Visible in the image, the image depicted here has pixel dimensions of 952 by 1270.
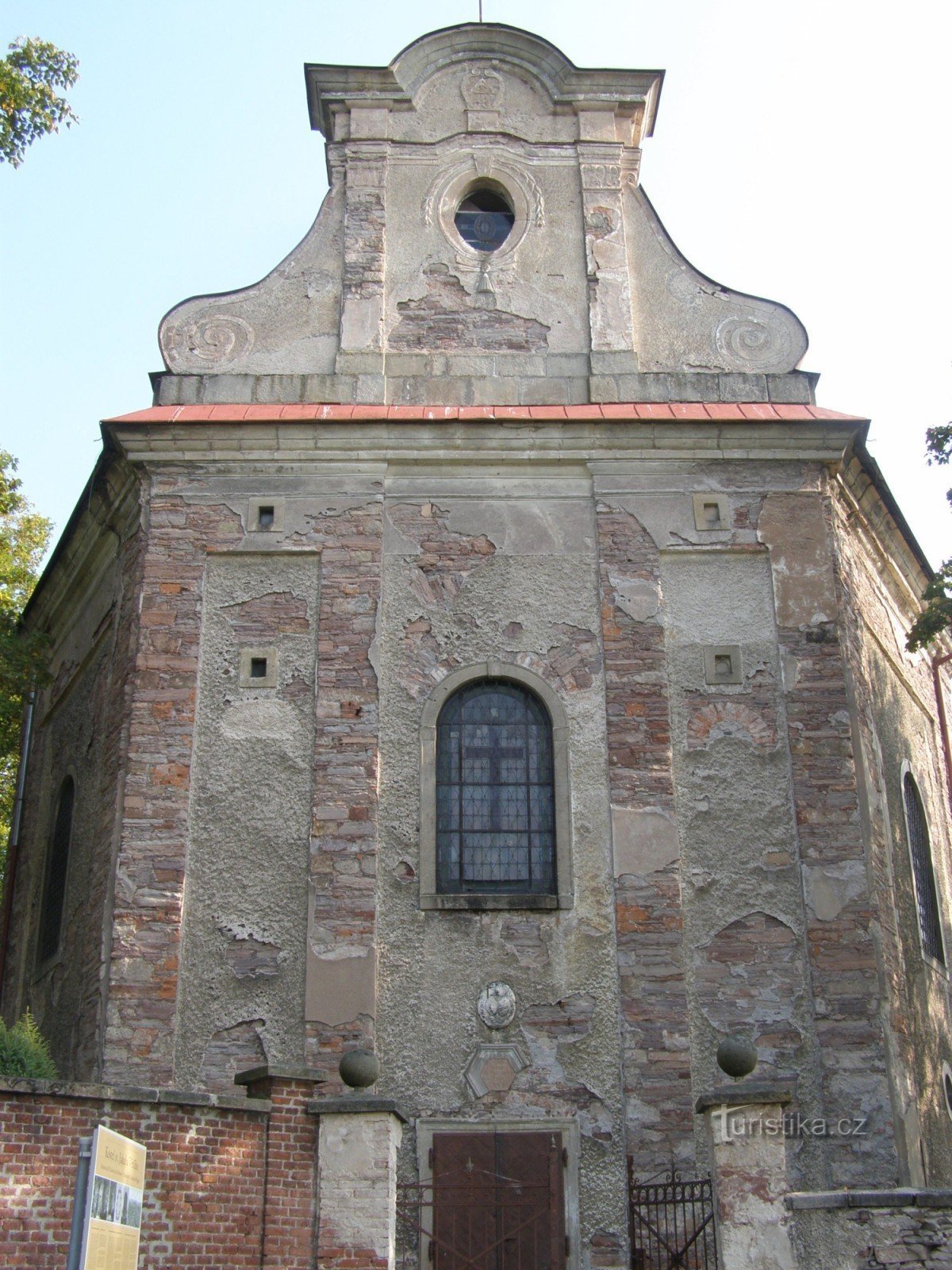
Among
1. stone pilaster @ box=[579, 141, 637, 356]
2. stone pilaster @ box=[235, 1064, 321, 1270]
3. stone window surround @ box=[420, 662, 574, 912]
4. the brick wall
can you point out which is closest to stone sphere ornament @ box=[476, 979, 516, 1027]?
stone window surround @ box=[420, 662, 574, 912]

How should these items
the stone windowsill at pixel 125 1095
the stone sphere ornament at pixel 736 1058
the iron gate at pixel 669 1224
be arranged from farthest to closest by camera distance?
the iron gate at pixel 669 1224, the stone sphere ornament at pixel 736 1058, the stone windowsill at pixel 125 1095

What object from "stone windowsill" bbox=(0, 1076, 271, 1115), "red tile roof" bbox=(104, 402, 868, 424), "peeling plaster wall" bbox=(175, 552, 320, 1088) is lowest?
"stone windowsill" bbox=(0, 1076, 271, 1115)

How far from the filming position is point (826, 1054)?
1149 centimetres

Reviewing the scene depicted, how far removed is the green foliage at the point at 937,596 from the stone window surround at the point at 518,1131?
18.0 feet

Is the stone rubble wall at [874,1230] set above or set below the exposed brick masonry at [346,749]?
below

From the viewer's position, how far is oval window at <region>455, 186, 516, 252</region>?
1498 centimetres

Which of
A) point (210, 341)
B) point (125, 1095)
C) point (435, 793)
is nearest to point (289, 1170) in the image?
point (125, 1095)

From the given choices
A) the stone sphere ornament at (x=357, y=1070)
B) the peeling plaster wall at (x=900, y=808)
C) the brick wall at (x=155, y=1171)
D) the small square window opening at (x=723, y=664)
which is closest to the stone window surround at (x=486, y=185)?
the peeling plaster wall at (x=900, y=808)

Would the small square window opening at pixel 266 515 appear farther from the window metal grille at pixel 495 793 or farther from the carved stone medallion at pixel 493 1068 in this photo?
the carved stone medallion at pixel 493 1068

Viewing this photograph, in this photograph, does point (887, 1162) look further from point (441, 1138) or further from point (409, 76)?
point (409, 76)

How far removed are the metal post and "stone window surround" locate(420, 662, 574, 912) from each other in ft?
19.6

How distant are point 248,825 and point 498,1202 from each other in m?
3.64

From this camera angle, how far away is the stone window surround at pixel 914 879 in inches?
551

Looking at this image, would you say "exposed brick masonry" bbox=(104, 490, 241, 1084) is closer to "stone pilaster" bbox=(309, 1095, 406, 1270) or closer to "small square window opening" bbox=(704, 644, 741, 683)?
"stone pilaster" bbox=(309, 1095, 406, 1270)
